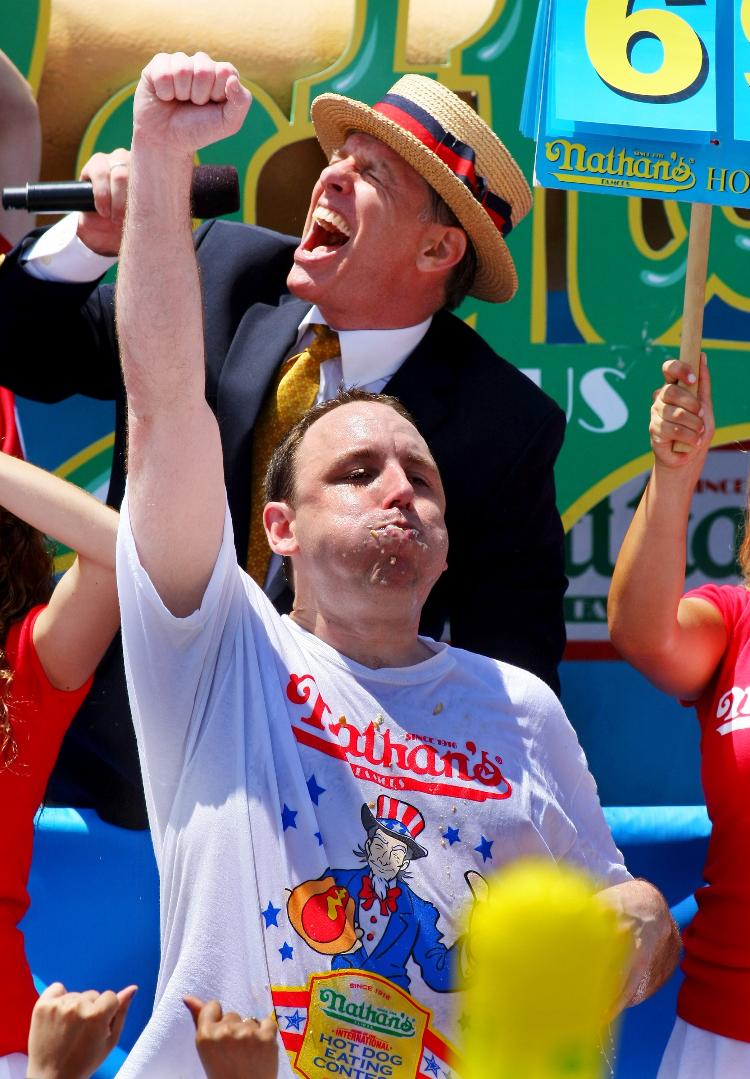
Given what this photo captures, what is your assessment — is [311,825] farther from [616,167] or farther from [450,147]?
[450,147]

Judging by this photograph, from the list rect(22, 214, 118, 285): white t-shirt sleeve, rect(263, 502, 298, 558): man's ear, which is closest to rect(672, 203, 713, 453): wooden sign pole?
→ rect(263, 502, 298, 558): man's ear

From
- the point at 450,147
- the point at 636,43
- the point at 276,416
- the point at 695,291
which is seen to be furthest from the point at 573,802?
the point at 450,147

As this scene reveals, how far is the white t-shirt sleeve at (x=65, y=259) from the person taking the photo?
2.58 m

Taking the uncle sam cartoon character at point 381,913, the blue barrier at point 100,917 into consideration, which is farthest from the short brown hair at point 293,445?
the blue barrier at point 100,917

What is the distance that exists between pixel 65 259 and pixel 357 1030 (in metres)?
1.48

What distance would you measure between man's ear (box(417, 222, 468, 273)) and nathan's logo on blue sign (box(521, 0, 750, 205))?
492mm

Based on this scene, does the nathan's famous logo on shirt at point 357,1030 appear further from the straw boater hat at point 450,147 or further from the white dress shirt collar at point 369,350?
the straw boater hat at point 450,147

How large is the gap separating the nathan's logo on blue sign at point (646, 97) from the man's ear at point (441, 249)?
49 cm

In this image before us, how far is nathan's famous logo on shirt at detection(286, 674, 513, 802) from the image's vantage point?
1.79 metres

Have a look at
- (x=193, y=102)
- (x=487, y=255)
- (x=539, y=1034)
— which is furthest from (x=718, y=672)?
(x=539, y=1034)

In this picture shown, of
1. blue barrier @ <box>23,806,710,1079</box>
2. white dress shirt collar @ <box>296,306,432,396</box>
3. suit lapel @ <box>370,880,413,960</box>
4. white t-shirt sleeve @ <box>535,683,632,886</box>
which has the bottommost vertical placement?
blue barrier @ <box>23,806,710,1079</box>

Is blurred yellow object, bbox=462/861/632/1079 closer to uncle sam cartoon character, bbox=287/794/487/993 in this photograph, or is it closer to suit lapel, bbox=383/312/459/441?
uncle sam cartoon character, bbox=287/794/487/993

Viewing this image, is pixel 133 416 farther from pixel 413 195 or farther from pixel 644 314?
pixel 644 314

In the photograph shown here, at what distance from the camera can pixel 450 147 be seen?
2.68 m
